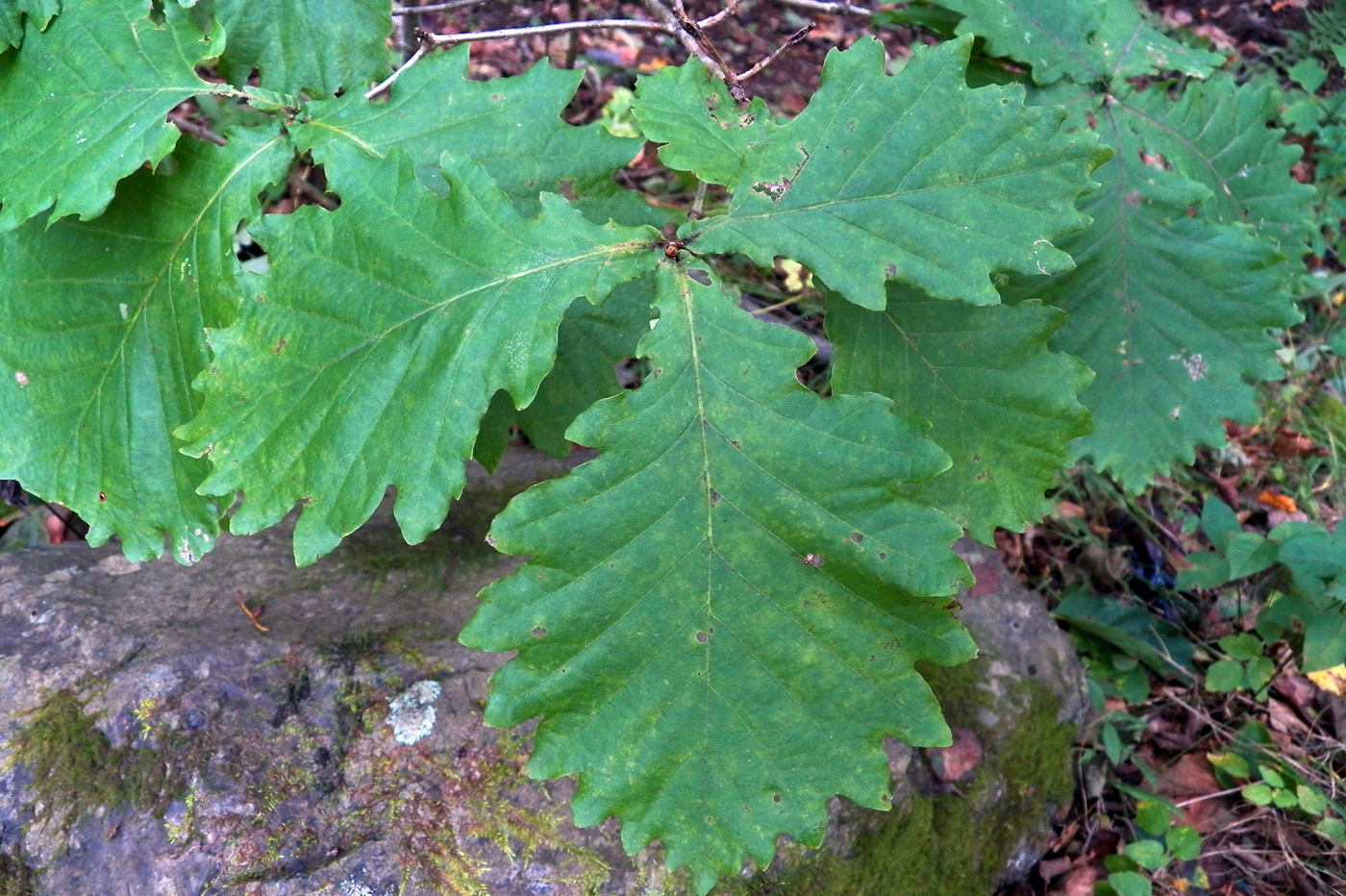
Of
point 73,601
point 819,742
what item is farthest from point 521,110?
point 73,601

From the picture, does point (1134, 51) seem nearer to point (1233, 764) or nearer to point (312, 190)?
point (1233, 764)

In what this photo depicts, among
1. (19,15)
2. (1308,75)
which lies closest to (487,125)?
(19,15)

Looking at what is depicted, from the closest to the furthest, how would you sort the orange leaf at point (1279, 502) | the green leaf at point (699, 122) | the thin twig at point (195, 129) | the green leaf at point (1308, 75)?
the green leaf at point (699, 122)
the thin twig at point (195, 129)
the orange leaf at point (1279, 502)
the green leaf at point (1308, 75)

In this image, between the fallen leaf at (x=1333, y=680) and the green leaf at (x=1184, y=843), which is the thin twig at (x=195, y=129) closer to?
the green leaf at (x=1184, y=843)

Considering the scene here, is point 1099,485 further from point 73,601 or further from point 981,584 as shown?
point 73,601

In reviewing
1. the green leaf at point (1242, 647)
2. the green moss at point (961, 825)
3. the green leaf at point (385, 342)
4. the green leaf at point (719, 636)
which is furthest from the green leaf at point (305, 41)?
the green leaf at point (1242, 647)

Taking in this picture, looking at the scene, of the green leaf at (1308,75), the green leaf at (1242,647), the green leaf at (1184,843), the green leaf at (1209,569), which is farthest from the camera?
the green leaf at (1308,75)
